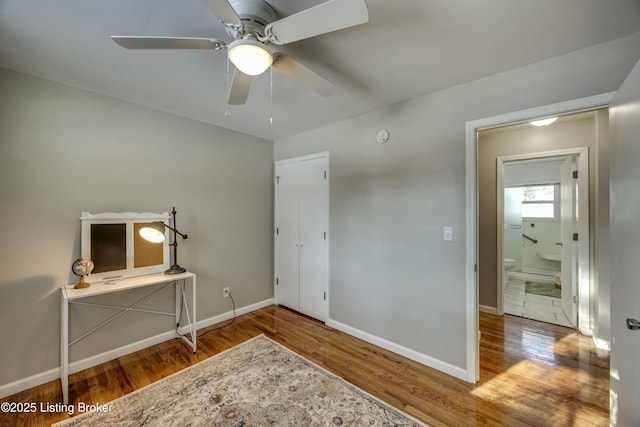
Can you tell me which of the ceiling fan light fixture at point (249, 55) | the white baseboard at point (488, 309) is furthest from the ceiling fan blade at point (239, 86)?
the white baseboard at point (488, 309)

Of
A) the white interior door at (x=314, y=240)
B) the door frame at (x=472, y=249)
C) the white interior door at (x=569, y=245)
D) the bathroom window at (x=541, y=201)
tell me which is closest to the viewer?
the door frame at (x=472, y=249)

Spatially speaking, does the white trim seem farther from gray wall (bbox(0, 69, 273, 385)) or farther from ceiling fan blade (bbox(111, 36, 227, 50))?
ceiling fan blade (bbox(111, 36, 227, 50))

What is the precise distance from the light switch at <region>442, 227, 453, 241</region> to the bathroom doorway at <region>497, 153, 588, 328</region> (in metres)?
1.77

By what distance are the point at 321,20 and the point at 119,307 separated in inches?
111

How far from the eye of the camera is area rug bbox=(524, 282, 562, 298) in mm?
4055

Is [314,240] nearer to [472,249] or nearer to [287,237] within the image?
[287,237]

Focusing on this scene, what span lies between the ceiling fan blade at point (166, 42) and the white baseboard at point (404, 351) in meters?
2.73

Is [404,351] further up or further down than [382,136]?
further down

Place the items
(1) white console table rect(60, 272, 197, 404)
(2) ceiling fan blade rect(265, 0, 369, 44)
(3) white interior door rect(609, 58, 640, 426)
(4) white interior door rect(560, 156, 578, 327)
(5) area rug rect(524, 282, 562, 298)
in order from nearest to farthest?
(2) ceiling fan blade rect(265, 0, 369, 44) < (3) white interior door rect(609, 58, 640, 426) < (1) white console table rect(60, 272, 197, 404) < (4) white interior door rect(560, 156, 578, 327) < (5) area rug rect(524, 282, 562, 298)

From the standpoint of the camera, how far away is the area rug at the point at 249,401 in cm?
161

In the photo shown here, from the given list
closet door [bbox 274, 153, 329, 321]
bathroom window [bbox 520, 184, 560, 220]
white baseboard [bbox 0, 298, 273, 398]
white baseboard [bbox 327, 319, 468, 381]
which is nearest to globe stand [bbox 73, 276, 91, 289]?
white baseboard [bbox 0, 298, 273, 398]

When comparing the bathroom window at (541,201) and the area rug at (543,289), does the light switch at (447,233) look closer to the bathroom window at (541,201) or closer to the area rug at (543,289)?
the area rug at (543,289)

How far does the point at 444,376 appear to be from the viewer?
81.0 inches

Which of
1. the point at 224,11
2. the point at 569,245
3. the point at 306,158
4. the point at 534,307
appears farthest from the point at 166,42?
the point at 534,307
